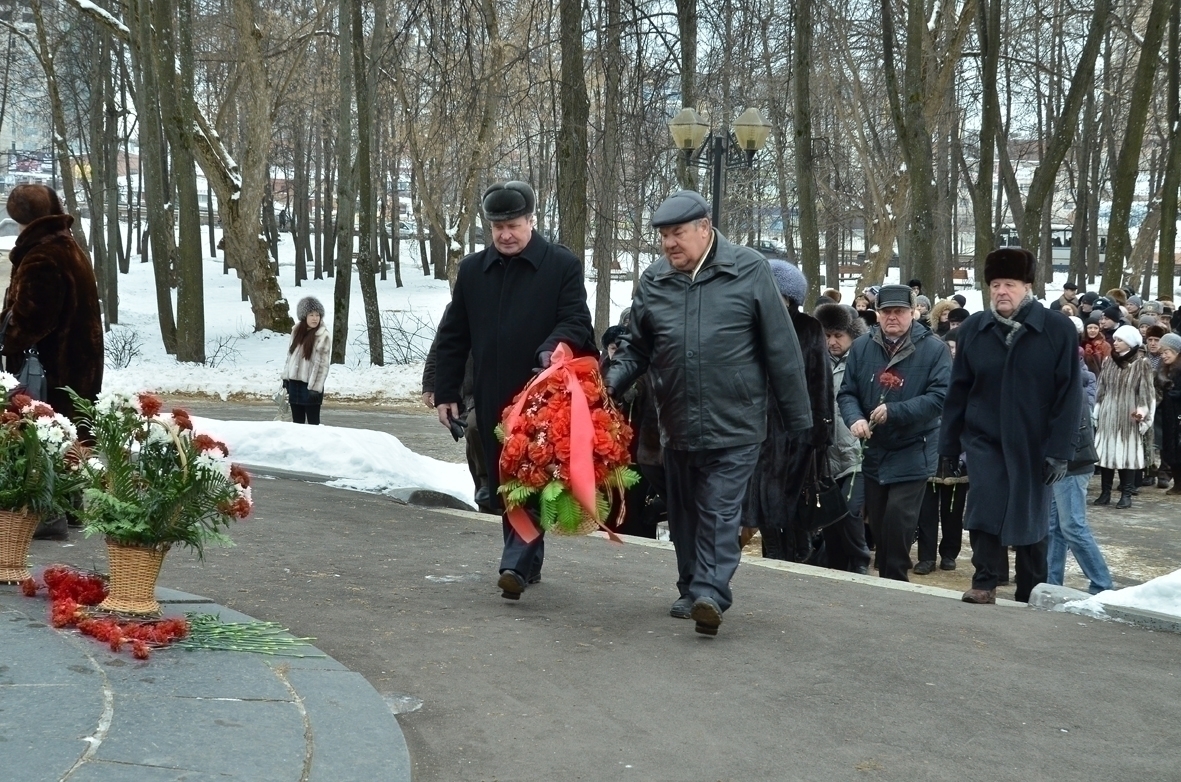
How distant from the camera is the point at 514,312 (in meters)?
6.96

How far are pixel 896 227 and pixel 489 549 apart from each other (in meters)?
27.9

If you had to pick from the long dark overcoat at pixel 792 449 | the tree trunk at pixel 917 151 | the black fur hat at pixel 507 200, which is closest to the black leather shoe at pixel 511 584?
the long dark overcoat at pixel 792 449

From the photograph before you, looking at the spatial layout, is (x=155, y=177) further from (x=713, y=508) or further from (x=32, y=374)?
(x=713, y=508)

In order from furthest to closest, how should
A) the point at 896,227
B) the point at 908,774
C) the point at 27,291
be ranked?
the point at 896,227 < the point at 27,291 < the point at 908,774

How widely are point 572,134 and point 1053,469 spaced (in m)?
11.3

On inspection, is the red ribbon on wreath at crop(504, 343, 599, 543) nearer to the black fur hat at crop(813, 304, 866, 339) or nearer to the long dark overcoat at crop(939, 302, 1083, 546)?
the long dark overcoat at crop(939, 302, 1083, 546)

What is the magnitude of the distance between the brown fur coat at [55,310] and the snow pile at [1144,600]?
532cm

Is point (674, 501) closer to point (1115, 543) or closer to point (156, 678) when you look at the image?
point (156, 678)

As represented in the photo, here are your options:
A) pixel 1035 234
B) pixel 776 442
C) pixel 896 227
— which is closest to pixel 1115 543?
pixel 776 442

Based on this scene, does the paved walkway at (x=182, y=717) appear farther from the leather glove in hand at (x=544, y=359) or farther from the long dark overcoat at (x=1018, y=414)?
the long dark overcoat at (x=1018, y=414)

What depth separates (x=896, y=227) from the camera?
35031 mm

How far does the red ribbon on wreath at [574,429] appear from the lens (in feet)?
20.8

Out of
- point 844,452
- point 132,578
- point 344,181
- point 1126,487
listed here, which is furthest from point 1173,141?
point 132,578

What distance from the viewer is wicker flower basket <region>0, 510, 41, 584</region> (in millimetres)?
6391
